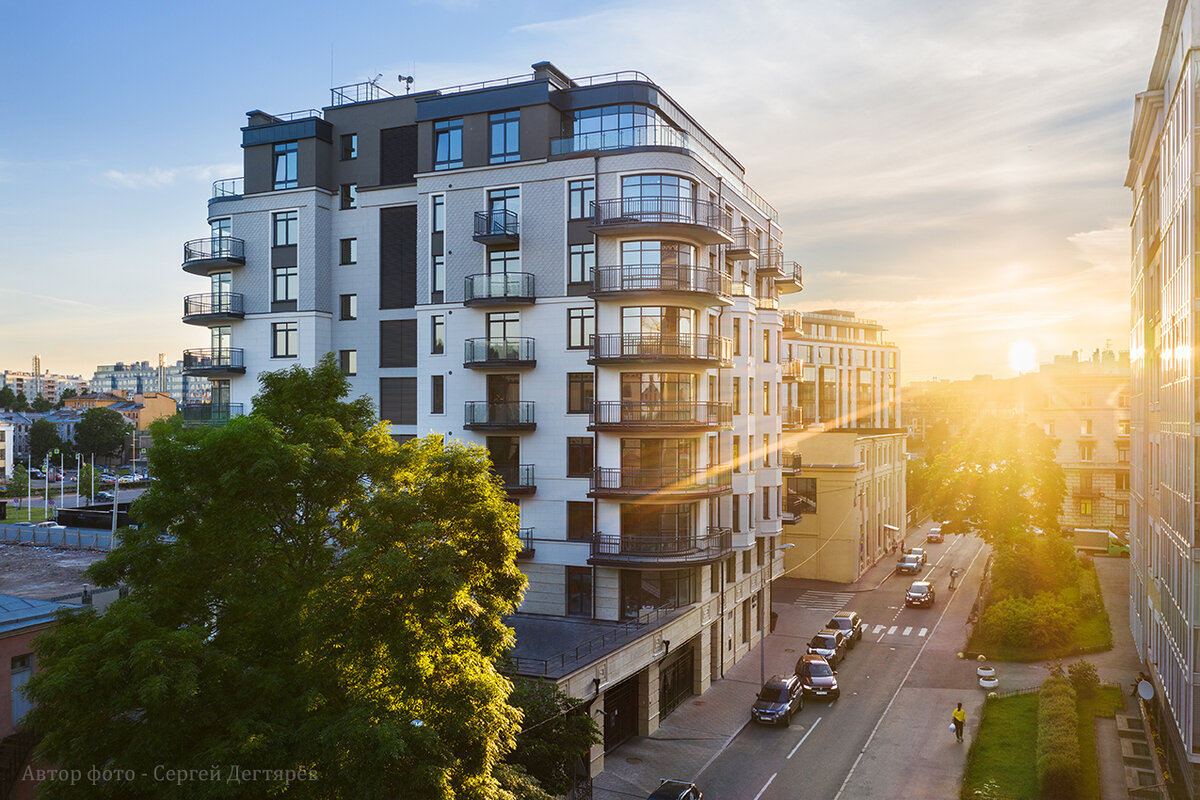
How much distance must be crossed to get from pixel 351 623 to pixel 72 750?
522 centimetres

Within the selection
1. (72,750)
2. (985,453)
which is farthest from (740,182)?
(72,750)

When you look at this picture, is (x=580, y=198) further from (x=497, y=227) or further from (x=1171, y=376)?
(x=1171, y=376)

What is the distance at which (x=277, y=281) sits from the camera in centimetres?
4375

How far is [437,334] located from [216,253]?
46.8 feet

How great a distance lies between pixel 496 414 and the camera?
3916 cm

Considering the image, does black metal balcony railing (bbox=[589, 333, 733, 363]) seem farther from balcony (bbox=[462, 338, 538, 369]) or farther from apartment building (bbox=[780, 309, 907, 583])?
apartment building (bbox=[780, 309, 907, 583])

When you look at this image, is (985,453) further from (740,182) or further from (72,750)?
(72,750)

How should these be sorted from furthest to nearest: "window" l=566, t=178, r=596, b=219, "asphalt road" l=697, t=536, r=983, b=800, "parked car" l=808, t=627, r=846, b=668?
"parked car" l=808, t=627, r=846, b=668, "window" l=566, t=178, r=596, b=219, "asphalt road" l=697, t=536, r=983, b=800

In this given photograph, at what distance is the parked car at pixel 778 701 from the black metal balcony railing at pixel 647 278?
18.2m

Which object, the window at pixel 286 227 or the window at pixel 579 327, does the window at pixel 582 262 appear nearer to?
the window at pixel 579 327

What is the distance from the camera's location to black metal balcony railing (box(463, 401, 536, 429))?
125 ft

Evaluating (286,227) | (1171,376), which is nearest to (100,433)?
(286,227)

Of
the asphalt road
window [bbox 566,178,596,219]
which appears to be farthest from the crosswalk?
window [bbox 566,178,596,219]

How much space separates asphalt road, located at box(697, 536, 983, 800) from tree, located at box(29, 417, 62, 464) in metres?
130
